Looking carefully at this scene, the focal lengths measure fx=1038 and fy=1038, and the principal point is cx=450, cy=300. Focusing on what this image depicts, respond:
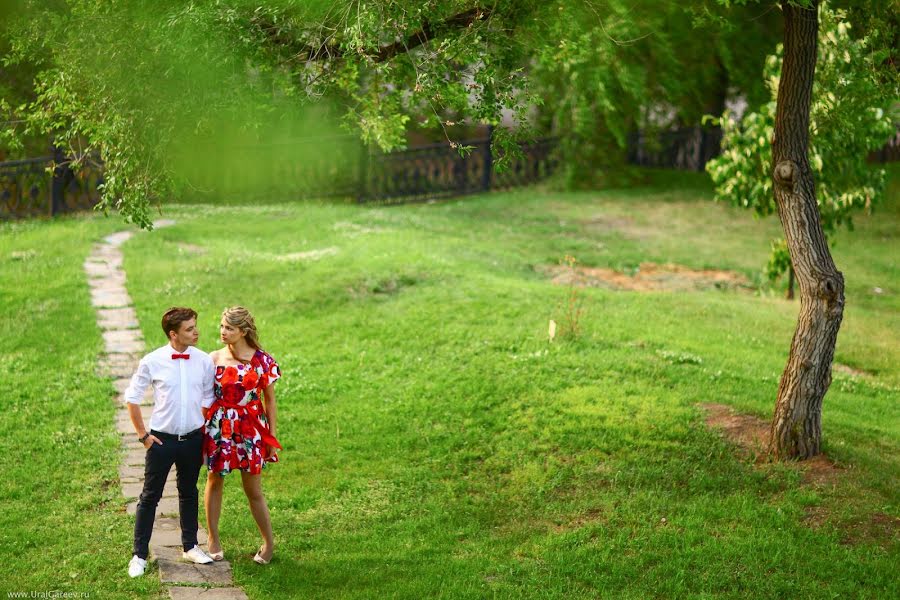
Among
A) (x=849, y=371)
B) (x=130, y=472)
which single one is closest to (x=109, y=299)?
(x=130, y=472)

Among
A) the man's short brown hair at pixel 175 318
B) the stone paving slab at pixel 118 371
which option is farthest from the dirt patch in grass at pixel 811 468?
the stone paving slab at pixel 118 371

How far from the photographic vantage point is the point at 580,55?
438 inches

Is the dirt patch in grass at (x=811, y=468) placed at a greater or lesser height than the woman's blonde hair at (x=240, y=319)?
lesser

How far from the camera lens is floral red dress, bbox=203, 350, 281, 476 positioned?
24.4 ft

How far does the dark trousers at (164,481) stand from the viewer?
7.36 metres

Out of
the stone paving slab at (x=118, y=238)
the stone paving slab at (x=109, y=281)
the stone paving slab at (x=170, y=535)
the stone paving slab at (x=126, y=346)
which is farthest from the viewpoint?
the stone paving slab at (x=118, y=238)

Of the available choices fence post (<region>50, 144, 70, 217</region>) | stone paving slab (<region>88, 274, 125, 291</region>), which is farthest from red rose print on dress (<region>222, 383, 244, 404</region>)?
fence post (<region>50, 144, 70, 217</region>)

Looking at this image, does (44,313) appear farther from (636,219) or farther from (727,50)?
(727,50)

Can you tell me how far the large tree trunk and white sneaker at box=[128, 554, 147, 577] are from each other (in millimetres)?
5644

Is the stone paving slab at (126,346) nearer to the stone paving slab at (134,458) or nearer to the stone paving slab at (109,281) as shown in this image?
the stone paving slab at (109,281)

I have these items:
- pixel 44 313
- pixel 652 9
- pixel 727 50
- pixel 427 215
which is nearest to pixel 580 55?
pixel 652 9

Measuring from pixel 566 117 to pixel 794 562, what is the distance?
2138cm

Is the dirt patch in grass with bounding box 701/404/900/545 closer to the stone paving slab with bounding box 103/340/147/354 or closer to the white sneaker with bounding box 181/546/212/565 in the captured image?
the white sneaker with bounding box 181/546/212/565

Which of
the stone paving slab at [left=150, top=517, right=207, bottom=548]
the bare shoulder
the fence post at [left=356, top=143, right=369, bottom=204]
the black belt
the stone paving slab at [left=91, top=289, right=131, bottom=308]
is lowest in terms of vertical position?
the stone paving slab at [left=150, top=517, right=207, bottom=548]
